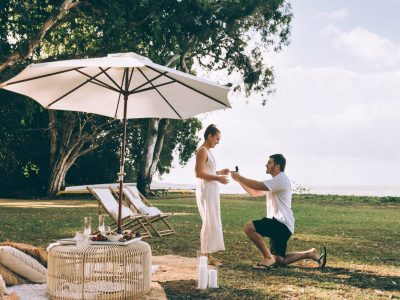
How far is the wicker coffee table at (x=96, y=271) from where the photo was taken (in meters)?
5.06

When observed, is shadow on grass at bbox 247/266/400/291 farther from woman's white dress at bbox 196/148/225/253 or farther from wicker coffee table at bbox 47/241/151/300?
wicker coffee table at bbox 47/241/151/300

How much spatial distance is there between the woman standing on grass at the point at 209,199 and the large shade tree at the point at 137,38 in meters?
8.45

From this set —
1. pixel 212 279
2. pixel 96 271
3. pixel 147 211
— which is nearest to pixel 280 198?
pixel 212 279

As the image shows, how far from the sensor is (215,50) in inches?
1047

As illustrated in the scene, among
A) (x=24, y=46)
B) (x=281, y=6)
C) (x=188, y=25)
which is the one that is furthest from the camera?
(x=281, y=6)

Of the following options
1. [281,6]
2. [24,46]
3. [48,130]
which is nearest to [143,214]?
[24,46]

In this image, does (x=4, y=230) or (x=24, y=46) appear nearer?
(x=4, y=230)

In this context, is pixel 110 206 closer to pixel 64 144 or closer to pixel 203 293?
pixel 203 293

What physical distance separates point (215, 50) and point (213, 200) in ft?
65.7

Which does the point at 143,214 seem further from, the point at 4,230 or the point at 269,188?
the point at 269,188

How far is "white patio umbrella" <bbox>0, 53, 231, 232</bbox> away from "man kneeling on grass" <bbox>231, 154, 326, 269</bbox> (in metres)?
1.03

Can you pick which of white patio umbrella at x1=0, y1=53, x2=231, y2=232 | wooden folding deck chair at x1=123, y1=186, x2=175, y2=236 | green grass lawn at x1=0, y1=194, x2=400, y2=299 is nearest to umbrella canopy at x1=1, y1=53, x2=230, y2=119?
white patio umbrella at x1=0, y1=53, x2=231, y2=232

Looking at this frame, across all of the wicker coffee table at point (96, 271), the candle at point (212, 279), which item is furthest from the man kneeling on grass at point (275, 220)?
the wicker coffee table at point (96, 271)

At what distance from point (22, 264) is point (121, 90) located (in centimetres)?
227
